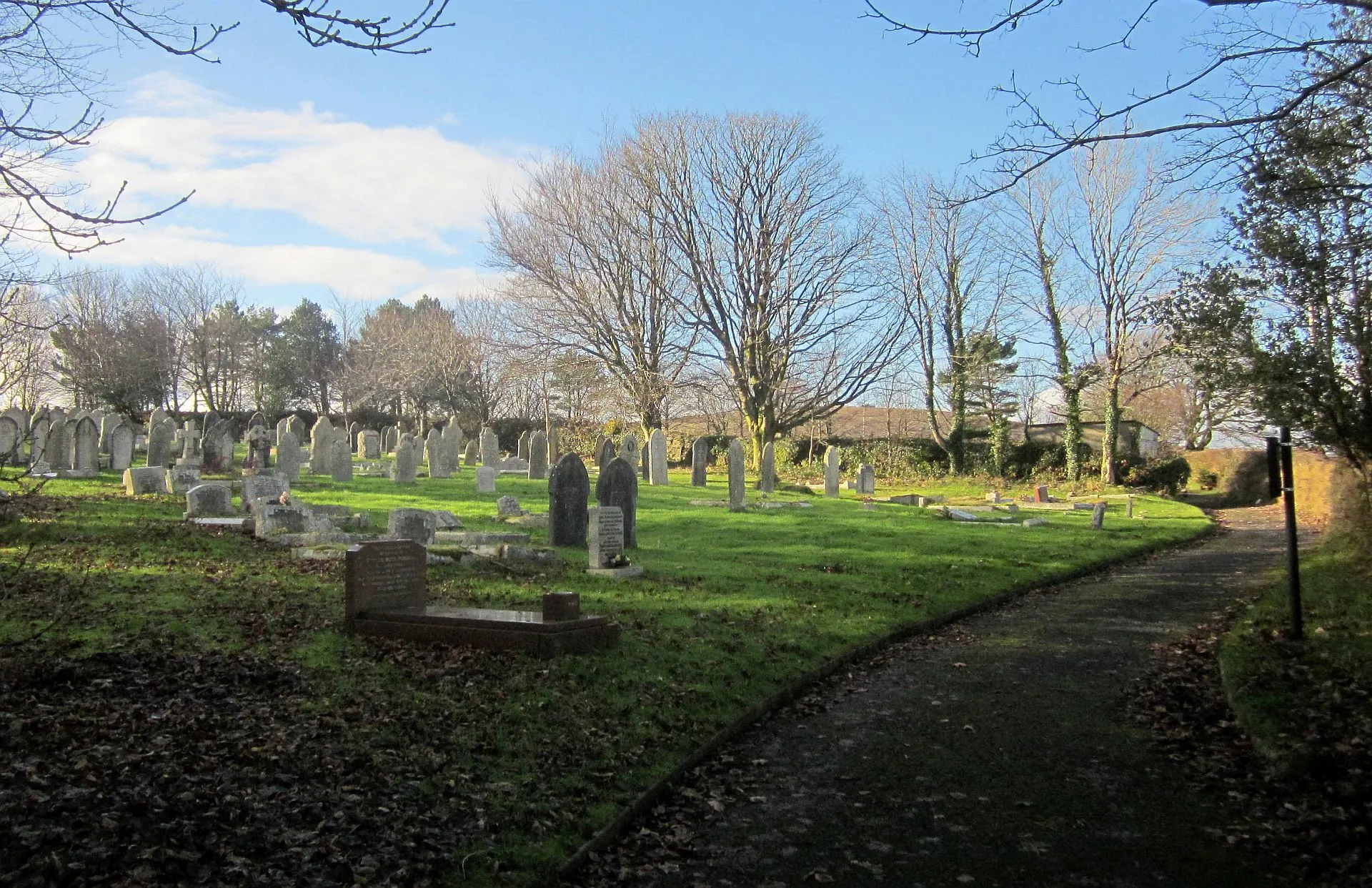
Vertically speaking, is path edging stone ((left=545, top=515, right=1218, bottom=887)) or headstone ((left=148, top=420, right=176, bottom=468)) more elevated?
headstone ((left=148, top=420, right=176, bottom=468))

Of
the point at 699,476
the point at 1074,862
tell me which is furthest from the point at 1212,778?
the point at 699,476

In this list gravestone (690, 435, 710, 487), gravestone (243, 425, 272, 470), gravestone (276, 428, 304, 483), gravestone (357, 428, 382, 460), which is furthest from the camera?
gravestone (357, 428, 382, 460)

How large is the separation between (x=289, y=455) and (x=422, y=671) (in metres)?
17.7

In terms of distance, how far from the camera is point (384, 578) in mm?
9406

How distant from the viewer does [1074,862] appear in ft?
17.5

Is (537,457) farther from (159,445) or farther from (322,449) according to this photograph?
(159,445)

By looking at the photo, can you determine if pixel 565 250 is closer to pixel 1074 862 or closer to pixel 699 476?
pixel 699 476

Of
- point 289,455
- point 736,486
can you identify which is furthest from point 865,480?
point 289,455

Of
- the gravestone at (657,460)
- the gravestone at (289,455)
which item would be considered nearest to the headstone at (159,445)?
the gravestone at (289,455)

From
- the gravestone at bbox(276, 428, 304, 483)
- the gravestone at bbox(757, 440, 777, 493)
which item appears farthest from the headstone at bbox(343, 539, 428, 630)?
the gravestone at bbox(757, 440, 777, 493)

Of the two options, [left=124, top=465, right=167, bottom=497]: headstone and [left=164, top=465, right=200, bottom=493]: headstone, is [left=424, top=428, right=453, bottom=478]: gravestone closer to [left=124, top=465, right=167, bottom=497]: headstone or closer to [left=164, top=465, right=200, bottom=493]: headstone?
[left=164, top=465, right=200, bottom=493]: headstone

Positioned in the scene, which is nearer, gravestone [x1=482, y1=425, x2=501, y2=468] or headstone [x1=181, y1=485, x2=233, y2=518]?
headstone [x1=181, y1=485, x2=233, y2=518]

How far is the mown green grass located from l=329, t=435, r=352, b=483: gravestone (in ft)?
66.2

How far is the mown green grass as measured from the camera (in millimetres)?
7164
